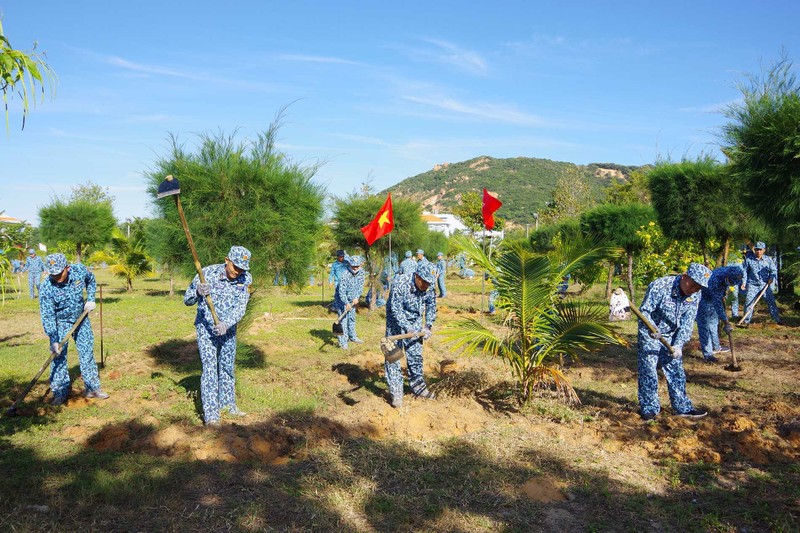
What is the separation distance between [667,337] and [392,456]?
11.4 feet

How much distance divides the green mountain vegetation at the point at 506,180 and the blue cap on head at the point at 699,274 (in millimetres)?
69341

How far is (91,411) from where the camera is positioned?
6855 mm

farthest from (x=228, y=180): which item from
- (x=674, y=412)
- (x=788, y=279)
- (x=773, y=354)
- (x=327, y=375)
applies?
(x=788, y=279)

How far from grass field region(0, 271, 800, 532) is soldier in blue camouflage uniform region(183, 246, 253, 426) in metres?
0.37

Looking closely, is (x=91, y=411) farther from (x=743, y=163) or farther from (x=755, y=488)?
(x=743, y=163)

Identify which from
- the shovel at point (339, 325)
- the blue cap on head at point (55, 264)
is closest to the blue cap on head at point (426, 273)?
the shovel at point (339, 325)

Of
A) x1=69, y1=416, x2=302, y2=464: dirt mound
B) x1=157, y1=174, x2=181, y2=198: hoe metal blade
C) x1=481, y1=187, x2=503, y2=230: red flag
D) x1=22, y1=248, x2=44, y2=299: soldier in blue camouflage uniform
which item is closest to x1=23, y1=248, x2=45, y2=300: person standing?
x1=22, y1=248, x2=44, y2=299: soldier in blue camouflage uniform

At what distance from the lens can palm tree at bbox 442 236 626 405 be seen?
22.5 feet

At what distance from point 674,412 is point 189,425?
5.54 m

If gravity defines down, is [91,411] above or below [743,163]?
below

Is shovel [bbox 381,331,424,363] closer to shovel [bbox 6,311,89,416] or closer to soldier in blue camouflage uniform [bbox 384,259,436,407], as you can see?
soldier in blue camouflage uniform [bbox 384,259,436,407]

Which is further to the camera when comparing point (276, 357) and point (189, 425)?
point (276, 357)

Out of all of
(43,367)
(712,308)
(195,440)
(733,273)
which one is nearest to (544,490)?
(195,440)

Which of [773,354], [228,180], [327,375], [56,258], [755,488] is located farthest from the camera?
[773,354]
